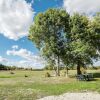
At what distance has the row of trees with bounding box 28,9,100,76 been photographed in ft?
209

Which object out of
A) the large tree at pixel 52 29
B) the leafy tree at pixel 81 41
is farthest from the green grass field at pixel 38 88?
the large tree at pixel 52 29

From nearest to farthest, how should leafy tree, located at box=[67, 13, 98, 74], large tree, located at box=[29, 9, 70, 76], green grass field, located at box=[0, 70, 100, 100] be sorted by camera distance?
1. green grass field, located at box=[0, 70, 100, 100]
2. leafy tree, located at box=[67, 13, 98, 74]
3. large tree, located at box=[29, 9, 70, 76]

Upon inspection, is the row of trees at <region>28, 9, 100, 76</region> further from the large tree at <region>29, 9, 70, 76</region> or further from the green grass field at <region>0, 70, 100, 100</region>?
the green grass field at <region>0, 70, 100, 100</region>

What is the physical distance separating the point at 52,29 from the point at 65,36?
12.4 feet

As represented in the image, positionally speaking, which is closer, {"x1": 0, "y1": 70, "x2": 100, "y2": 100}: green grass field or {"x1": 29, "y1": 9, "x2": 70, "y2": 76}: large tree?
{"x1": 0, "y1": 70, "x2": 100, "y2": 100}: green grass field

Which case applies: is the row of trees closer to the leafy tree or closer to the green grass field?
the leafy tree

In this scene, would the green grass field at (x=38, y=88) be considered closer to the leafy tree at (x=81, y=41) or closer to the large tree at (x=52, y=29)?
the leafy tree at (x=81, y=41)

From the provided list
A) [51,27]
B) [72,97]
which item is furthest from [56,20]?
[72,97]

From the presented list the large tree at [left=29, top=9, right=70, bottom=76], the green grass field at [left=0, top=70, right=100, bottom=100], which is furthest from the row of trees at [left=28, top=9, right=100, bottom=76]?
the green grass field at [left=0, top=70, right=100, bottom=100]

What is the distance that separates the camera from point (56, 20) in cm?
6688

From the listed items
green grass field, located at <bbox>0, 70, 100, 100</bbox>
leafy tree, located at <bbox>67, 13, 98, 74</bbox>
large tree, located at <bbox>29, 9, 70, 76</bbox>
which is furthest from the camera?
large tree, located at <bbox>29, 9, 70, 76</bbox>

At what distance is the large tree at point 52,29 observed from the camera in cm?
6669

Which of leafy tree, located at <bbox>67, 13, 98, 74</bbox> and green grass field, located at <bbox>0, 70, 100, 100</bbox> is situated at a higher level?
leafy tree, located at <bbox>67, 13, 98, 74</bbox>

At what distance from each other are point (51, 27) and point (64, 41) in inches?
192
